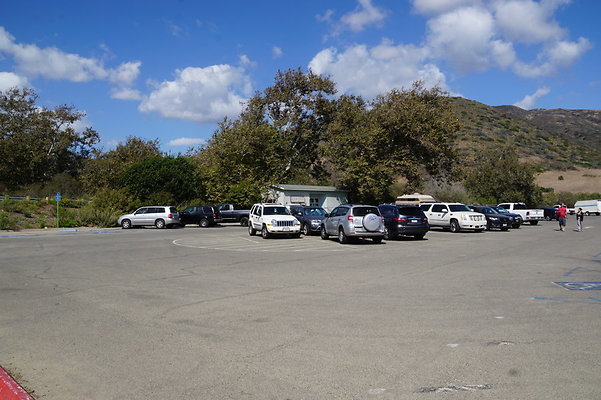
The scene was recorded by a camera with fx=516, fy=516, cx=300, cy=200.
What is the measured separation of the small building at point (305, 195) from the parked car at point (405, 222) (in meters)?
18.9

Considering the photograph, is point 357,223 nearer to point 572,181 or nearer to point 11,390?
point 11,390

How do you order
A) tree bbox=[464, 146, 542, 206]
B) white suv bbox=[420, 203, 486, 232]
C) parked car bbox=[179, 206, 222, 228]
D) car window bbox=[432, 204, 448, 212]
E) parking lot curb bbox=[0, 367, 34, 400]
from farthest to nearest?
tree bbox=[464, 146, 542, 206]
parked car bbox=[179, 206, 222, 228]
car window bbox=[432, 204, 448, 212]
white suv bbox=[420, 203, 486, 232]
parking lot curb bbox=[0, 367, 34, 400]

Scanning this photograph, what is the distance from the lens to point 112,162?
6331 cm

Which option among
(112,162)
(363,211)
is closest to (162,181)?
(112,162)

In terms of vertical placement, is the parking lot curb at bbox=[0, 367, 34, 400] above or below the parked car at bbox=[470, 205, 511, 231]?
below

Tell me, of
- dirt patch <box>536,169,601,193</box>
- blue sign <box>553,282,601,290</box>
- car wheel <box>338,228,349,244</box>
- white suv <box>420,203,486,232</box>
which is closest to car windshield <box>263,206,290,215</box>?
car wheel <box>338,228,349,244</box>

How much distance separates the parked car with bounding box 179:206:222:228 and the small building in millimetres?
7079

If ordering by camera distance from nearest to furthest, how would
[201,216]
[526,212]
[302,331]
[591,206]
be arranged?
1. [302,331]
2. [201,216]
3. [526,212]
4. [591,206]

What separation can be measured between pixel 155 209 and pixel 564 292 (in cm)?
3074

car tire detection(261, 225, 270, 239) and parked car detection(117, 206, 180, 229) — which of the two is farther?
parked car detection(117, 206, 180, 229)

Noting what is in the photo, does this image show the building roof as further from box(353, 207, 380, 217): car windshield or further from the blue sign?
the blue sign

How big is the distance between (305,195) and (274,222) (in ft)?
66.2

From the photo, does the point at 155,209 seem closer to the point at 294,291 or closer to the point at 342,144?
the point at 342,144

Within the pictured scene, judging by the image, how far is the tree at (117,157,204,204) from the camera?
148ft
